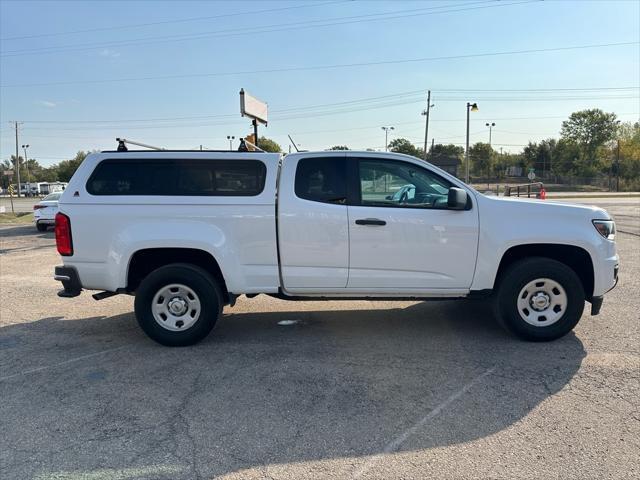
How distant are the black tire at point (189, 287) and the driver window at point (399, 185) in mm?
1837

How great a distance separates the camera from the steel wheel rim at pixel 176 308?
503cm

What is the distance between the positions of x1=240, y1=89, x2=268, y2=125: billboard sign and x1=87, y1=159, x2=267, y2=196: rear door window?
680cm

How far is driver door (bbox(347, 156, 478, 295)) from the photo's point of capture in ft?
16.1

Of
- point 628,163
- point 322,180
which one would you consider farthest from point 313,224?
point 628,163

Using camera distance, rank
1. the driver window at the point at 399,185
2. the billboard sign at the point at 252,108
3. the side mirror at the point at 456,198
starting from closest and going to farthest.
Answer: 1. the side mirror at the point at 456,198
2. the driver window at the point at 399,185
3. the billboard sign at the point at 252,108

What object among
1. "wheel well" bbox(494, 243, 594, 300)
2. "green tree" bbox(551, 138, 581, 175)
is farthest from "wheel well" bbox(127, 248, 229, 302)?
"green tree" bbox(551, 138, 581, 175)

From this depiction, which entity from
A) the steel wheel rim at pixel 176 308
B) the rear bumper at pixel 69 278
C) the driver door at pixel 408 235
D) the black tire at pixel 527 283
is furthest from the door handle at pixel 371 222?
the rear bumper at pixel 69 278

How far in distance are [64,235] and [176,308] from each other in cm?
136

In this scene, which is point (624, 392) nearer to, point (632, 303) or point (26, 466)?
point (632, 303)

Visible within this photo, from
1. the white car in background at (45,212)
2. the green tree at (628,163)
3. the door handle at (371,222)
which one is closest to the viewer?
the door handle at (371,222)

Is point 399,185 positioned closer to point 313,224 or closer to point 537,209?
point 313,224

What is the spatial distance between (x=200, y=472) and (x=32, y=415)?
1.64 meters

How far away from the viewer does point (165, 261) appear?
17.1 ft

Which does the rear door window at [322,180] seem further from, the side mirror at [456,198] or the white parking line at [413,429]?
the white parking line at [413,429]
